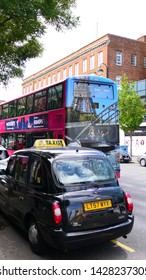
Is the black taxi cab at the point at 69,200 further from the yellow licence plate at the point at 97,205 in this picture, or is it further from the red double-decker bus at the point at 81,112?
the red double-decker bus at the point at 81,112

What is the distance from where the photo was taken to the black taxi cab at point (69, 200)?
3.91 m

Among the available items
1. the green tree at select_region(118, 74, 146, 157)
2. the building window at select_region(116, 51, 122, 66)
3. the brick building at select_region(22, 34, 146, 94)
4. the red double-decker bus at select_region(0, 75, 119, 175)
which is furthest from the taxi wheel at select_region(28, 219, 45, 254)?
the building window at select_region(116, 51, 122, 66)

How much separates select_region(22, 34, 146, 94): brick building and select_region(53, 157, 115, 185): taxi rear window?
111 feet

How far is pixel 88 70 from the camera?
42.4 m

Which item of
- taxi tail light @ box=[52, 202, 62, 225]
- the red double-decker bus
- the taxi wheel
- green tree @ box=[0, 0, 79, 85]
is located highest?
green tree @ box=[0, 0, 79, 85]

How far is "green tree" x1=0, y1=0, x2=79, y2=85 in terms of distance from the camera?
6277 mm

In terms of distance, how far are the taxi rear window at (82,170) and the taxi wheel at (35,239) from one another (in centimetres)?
88

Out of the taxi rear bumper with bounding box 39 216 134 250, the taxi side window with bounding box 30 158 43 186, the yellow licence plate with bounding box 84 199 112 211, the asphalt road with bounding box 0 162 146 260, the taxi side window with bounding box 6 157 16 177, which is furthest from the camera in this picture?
the taxi side window with bounding box 6 157 16 177

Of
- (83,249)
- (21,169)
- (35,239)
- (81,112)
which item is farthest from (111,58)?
(35,239)

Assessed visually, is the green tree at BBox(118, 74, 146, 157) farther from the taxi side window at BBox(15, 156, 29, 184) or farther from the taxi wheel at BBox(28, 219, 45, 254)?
the taxi wheel at BBox(28, 219, 45, 254)

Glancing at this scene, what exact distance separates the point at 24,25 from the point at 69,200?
498 cm

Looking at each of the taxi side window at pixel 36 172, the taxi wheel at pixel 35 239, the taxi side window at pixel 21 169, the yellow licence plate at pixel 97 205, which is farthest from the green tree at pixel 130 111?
the taxi wheel at pixel 35 239

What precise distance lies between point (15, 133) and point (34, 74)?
47.1 meters
